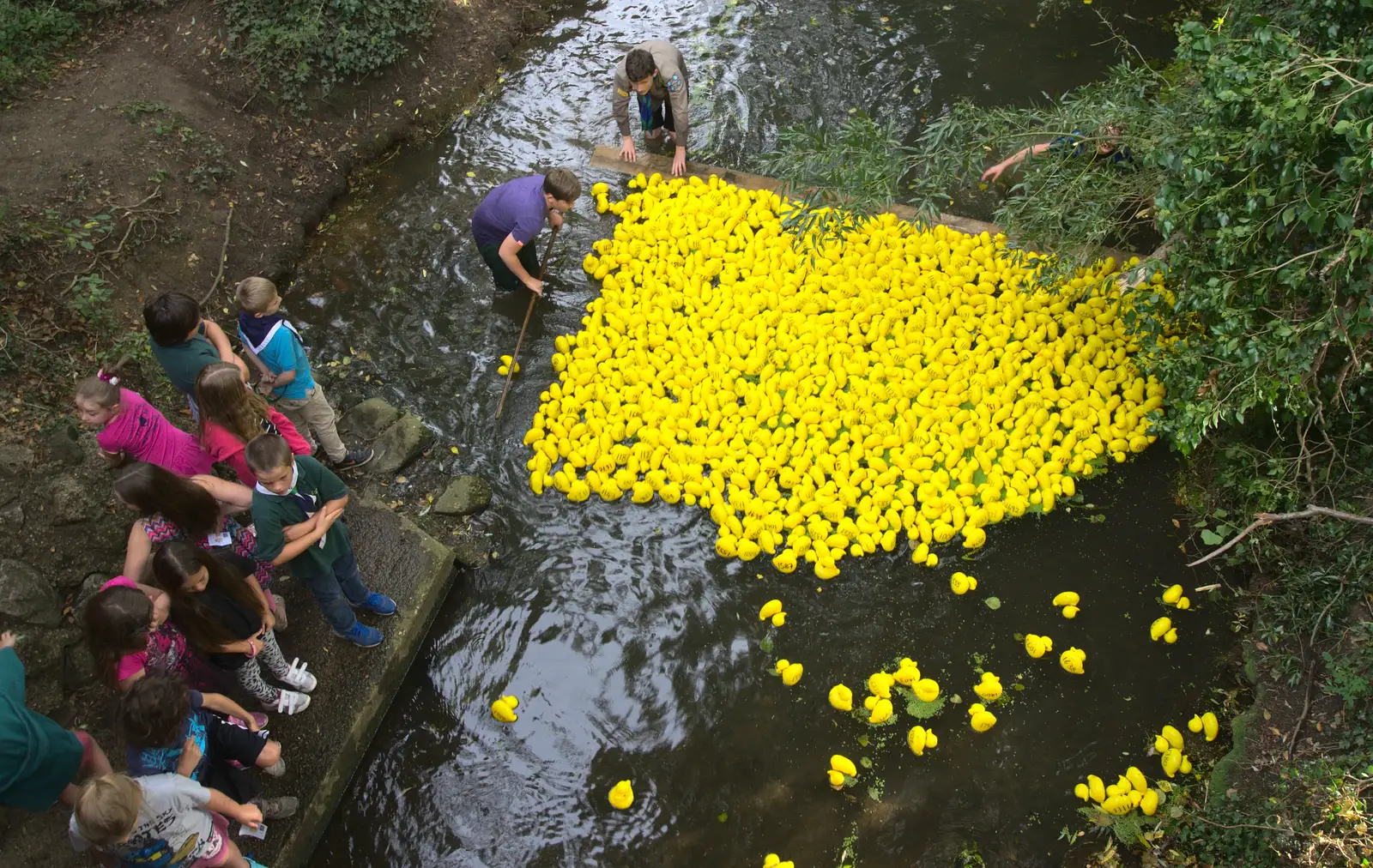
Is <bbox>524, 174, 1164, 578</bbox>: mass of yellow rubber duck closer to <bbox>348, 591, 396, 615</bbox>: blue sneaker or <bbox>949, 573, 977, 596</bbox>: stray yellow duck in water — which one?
<bbox>949, 573, 977, 596</bbox>: stray yellow duck in water

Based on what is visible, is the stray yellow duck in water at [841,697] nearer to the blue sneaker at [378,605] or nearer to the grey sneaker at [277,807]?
the blue sneaker at [378,605]

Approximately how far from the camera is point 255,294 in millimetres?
3725

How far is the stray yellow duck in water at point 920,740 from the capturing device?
369 cm

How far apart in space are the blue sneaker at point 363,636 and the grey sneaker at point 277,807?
2.38 ft

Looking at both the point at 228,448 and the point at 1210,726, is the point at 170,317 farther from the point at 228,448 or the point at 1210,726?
the point at 1210,726

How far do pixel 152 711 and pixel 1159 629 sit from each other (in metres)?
4.39

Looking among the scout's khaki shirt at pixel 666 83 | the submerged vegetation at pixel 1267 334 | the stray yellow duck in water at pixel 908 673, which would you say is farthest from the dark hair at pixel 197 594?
the scout's khaki shirt at pixel 666 83

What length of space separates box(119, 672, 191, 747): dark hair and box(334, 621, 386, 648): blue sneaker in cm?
107

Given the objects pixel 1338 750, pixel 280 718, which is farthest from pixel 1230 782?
pixel 280 718

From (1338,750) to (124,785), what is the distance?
4692mm

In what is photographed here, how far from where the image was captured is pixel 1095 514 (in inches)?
176

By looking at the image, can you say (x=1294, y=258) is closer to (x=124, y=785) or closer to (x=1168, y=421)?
(x=1168, y=421)

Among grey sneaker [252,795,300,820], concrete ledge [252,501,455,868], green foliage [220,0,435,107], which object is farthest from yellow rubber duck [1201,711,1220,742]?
green foliage [220,0,435,107]

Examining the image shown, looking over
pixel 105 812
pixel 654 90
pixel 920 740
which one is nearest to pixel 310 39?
pixel 654 90
